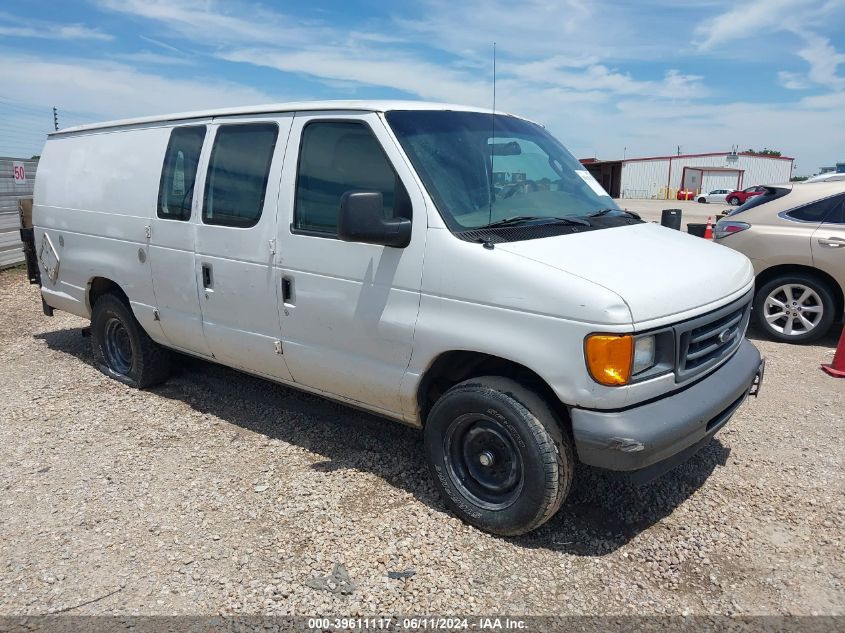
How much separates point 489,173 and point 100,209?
343 cm

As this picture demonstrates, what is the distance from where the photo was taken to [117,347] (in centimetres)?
576

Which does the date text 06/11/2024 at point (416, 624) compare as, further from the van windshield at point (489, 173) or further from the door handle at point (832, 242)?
the door handle at point (832, 242)

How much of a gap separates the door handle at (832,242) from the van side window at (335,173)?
5.25m

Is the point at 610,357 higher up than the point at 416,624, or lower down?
higher up

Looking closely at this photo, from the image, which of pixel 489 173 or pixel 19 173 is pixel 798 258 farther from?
pixel 19 173

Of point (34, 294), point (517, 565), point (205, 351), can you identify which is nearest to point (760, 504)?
point (517, 565)

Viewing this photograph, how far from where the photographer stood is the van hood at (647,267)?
285 centimetres

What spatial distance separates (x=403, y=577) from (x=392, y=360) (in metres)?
1.09

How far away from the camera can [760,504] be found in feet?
11.8

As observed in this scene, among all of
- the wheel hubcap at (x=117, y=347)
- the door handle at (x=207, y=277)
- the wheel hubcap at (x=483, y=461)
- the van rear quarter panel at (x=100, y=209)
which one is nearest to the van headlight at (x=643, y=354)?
the wheel hubcap at (x=483, y=461)

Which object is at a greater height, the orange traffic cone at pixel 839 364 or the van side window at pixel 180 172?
the van side window at pixel 180 172

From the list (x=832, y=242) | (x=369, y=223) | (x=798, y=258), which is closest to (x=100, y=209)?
(x=369, y=223)

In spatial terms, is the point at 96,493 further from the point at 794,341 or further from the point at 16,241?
the point at 16,241

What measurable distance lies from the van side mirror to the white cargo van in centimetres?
1
